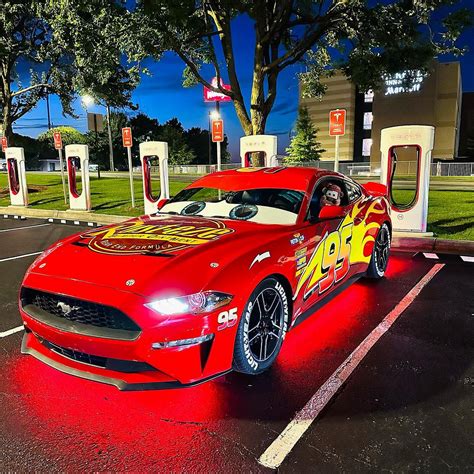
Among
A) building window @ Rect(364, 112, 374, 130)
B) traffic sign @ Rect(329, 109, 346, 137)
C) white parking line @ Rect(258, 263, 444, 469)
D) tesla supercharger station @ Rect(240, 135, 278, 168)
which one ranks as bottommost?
white parking line @ Rect(258, 263, 444, 469)

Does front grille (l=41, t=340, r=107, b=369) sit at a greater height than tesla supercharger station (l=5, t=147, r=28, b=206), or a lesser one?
lesser

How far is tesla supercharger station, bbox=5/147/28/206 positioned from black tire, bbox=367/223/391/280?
13.6 metres

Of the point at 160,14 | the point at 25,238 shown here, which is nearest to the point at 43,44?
the point at 160,14

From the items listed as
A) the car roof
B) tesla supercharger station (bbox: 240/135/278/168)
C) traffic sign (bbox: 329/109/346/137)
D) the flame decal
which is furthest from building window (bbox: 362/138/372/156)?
the car roof

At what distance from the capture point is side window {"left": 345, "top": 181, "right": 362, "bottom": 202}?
16.0ft

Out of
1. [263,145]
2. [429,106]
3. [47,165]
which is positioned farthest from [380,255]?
[47,165]

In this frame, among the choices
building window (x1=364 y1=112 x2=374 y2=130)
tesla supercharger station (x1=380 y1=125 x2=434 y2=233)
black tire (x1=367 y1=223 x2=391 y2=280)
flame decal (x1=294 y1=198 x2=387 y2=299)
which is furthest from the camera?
building window (x1=364 y1=112 x2=374 y2=130)

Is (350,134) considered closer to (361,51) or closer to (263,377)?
(361,51)

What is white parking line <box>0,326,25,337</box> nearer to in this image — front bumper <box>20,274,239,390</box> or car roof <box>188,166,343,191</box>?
front bumper <box>20,274,239,390</box>

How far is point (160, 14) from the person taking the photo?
1105 cm

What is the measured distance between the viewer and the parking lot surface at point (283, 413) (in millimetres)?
2338

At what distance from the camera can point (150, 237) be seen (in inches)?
131

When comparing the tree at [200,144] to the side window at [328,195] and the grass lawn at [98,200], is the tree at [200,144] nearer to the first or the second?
the grass lawn at [98,200]

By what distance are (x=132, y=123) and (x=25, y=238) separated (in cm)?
7370
